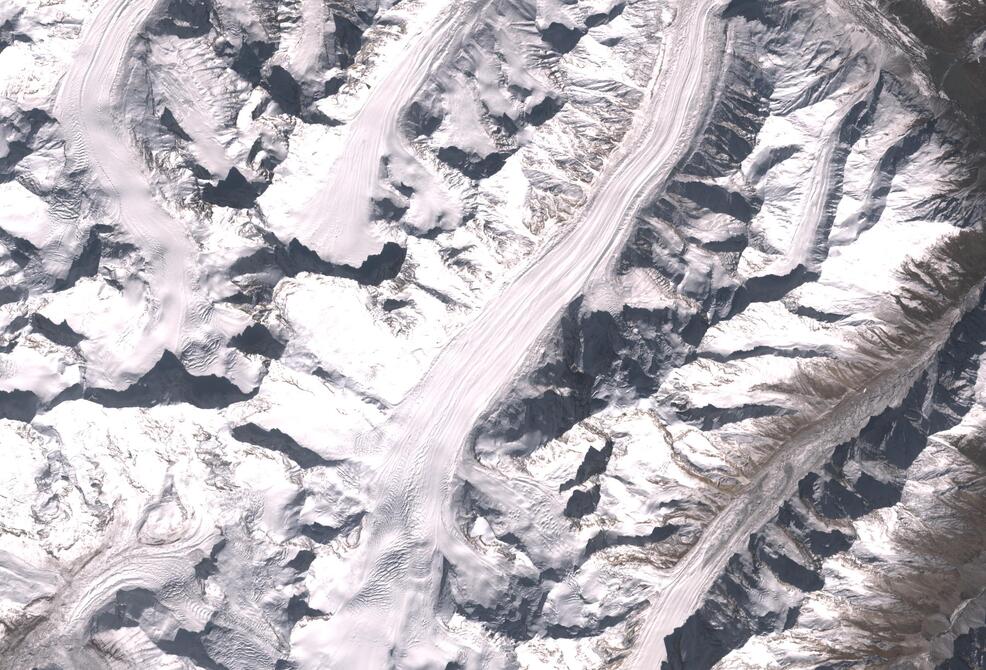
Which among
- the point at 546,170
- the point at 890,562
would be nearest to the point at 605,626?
the point at 890,562

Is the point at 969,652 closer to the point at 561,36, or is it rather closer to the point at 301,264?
the point at 561,36

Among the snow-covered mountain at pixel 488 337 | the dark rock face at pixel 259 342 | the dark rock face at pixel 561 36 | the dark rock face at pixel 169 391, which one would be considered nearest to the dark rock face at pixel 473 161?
the snow-covered mountain at pixel 488 337

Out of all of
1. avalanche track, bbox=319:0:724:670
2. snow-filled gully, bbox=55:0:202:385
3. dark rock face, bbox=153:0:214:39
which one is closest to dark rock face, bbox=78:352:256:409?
snow-filled gully, bbox=55:0:202:385

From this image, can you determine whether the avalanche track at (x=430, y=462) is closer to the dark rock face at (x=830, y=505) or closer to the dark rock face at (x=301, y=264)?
the dark rock face at (x=301, y=264)

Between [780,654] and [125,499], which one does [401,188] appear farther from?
[780,654]

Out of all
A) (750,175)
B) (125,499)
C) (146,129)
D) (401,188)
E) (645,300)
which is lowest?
(125,499)
